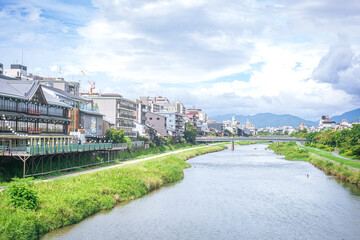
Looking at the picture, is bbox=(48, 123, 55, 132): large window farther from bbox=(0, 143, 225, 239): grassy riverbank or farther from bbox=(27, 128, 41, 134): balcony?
bbox=(0, 143, 225, 239): grassy riverbank

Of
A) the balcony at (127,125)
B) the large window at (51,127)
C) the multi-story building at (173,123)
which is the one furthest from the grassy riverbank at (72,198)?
the multi-story building at (173,123)

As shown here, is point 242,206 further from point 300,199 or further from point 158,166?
point 158,166

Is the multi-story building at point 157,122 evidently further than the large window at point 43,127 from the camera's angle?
Yes

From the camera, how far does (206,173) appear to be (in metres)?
54.9

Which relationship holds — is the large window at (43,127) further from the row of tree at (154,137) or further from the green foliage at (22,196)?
the green foliage at (22,196)

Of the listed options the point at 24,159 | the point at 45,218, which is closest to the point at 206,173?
the point at 24,159

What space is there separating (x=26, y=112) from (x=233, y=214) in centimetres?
2812

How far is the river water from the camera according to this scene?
24719 mm

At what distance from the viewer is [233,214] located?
29.9 m

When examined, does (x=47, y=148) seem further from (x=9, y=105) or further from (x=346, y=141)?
(x=346, y=141)

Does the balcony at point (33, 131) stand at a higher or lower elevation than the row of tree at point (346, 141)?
higher

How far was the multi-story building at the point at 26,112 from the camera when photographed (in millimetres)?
40250

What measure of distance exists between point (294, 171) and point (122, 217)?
1538 inches

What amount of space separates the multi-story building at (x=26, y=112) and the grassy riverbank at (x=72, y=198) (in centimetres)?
1155
